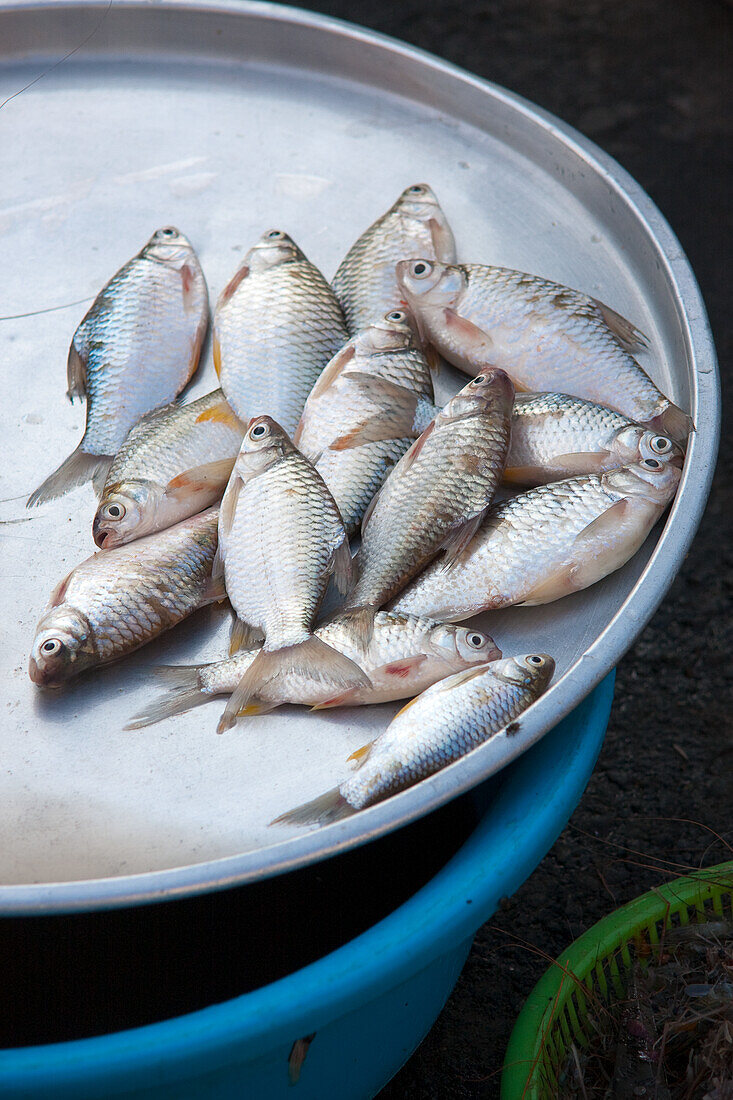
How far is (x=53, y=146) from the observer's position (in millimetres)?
1704

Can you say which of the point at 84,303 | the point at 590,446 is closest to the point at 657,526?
the point at 590,446

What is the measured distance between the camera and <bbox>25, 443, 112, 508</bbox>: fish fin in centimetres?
131

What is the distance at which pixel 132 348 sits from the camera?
4.61 feet

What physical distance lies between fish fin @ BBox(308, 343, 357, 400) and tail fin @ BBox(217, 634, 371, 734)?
373 mm

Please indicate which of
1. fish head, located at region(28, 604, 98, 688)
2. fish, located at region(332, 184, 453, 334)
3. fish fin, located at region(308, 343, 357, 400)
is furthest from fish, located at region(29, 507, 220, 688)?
fish, located at region(332, 184, 453, 334)

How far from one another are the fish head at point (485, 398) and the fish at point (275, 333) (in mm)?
222

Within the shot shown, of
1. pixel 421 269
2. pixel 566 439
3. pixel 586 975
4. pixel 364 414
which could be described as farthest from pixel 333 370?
pixel 586 975

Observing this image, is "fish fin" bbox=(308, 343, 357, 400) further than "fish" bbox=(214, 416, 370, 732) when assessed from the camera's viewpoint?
Yes

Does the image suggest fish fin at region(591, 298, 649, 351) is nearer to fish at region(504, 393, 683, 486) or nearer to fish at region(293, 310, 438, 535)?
fish at region(504, 393, 683, 486)

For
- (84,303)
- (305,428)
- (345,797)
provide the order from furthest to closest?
(84,303) → (305,428) → (345,797)

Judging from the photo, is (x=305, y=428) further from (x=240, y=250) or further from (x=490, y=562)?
(x=240, y=250)

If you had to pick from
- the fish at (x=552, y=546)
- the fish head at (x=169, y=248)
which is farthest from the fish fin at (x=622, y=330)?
the fish head at (x=169, y=248)

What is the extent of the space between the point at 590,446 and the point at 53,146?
1094mm

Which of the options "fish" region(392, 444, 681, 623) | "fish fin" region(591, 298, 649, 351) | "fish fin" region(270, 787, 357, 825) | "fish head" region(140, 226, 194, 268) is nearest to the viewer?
"fish fin" region(270, 787, 357, 825)
